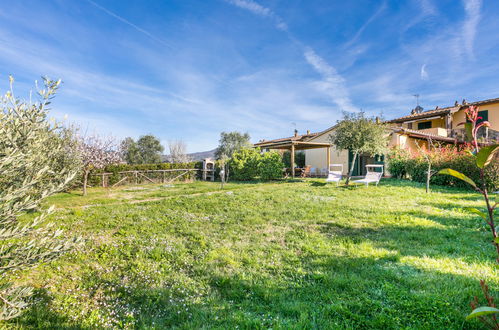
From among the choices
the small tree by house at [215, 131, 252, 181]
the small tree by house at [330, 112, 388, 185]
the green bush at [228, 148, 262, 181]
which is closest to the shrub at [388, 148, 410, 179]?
the small tree by house at [330, 112, 388, 185]

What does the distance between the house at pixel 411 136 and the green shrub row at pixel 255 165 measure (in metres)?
1.42

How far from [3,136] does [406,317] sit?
4.55 m

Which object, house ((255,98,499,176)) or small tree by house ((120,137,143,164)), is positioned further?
small tree by house ((120,137,143,164))

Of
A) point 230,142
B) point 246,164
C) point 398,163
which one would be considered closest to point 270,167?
point 246,164

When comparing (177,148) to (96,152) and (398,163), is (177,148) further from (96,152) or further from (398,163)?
(398,163)

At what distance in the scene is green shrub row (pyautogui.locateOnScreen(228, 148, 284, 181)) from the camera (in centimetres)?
1939

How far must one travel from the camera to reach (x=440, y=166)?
43.7 ft

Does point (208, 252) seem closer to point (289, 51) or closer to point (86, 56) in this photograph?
point (86, 56)

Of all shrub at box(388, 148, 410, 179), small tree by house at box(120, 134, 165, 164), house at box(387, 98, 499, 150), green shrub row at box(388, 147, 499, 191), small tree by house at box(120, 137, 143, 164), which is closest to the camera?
green shrub row at box(388, 147, 499, 191)

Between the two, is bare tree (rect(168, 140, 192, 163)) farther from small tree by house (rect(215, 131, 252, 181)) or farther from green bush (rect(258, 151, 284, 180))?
green bush (rect(258, 151, 284, 180))

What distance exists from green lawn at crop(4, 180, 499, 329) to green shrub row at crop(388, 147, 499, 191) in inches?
275

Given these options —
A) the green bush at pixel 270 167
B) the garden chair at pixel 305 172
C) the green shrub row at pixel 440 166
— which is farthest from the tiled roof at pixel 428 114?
the green bush at pixel 270 167

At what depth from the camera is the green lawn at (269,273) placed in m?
2.71

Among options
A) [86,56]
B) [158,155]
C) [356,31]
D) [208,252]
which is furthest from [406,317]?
[158,155]
